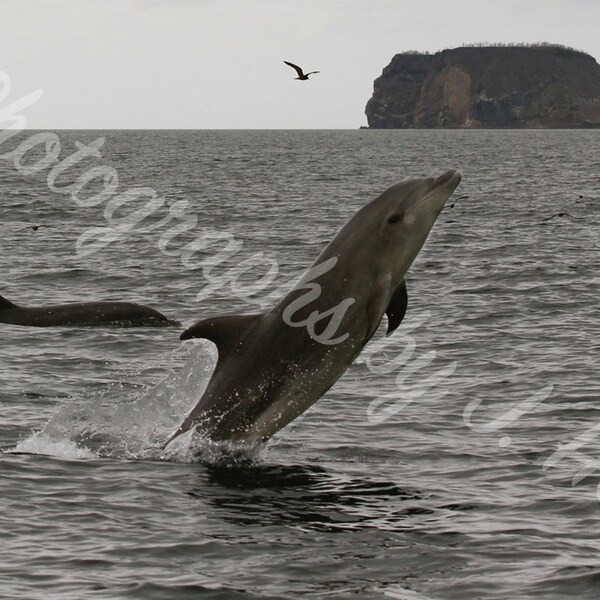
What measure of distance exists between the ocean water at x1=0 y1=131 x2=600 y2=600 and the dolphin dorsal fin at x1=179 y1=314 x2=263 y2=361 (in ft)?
5.08

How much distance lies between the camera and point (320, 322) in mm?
14586

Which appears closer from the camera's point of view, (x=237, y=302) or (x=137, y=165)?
(x=237, y=302)

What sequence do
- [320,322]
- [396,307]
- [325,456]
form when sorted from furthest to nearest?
[325,456] < [396,307] < [320,322]

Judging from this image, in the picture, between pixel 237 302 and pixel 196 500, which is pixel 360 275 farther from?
pixel 237 302

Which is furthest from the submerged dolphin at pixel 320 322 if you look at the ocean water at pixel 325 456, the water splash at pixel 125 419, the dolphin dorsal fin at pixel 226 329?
the water splash at pixel 125 419

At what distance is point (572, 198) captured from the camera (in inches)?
2881

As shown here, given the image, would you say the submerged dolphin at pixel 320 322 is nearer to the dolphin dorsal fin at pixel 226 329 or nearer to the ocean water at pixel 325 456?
the dolphin dorsal fin at pixel 226 329

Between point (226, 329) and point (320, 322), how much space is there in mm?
1088

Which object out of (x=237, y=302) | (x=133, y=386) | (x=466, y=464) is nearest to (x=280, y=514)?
(x=466, y=464)

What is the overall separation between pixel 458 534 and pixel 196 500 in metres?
3.03

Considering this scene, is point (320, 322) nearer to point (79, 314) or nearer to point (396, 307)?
point (396, 307)

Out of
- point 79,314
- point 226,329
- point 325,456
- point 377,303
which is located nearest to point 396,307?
point 377,303

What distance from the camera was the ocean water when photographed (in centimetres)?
1261

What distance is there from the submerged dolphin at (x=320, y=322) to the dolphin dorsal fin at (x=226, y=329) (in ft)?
0.04
